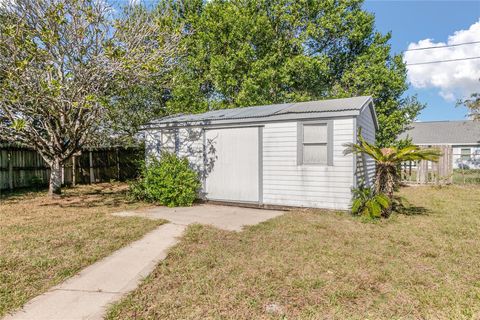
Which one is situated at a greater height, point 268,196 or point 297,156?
point 297,156

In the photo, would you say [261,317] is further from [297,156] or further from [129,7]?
A: [129,7]

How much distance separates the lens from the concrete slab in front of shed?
20.2ft

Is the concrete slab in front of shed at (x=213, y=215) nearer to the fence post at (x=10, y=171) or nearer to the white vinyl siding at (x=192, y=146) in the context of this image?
the white vinyl siding at (x=192, y=146)

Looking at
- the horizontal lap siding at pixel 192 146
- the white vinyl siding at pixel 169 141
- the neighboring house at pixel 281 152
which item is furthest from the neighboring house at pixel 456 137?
the white vinyl siding at pixel 169 141

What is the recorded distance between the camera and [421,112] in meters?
16.7

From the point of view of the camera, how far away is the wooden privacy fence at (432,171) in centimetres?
1303

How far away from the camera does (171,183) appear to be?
8164 mm

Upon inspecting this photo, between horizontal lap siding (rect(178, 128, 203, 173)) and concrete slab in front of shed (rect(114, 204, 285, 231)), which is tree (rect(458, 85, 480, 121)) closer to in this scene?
concrete slab in front of shed (rect(114, 204, 285, 231))

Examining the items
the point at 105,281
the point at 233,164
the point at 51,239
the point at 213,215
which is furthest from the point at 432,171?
the point at 51,239

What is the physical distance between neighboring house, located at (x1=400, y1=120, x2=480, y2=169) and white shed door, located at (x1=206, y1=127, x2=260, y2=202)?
62.0ft

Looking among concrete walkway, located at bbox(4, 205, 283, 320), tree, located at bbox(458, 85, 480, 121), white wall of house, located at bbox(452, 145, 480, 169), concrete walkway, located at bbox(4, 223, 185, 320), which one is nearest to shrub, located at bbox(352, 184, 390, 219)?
concrete walkway, located at bbox(4, 205, 283, 320)

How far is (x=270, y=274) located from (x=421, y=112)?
1710 cm

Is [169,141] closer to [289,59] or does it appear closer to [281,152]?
[281,152]

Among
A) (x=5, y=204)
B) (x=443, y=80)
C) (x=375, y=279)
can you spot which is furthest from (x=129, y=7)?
(x=443, y=80)
